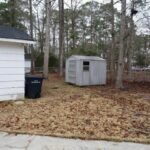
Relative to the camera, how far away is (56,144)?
15.8 ft

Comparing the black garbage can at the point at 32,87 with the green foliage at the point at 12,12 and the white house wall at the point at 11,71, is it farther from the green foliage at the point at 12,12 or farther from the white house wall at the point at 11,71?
the green foliage at the point at 12,12

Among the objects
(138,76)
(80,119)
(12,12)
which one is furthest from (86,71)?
(12,12)

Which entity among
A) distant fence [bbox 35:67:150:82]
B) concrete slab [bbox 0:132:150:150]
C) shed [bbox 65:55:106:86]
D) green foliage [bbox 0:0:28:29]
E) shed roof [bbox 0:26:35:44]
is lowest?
concrete slab [bbox 0:132:150:150]

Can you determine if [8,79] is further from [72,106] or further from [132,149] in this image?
[132,149]

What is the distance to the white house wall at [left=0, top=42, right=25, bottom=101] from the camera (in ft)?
30.7

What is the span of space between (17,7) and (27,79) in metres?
20.3

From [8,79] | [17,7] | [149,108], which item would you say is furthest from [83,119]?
[17,7]

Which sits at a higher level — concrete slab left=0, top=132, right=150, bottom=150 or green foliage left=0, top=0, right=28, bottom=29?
green foliage left=0, top=0, right=28, bottom=29

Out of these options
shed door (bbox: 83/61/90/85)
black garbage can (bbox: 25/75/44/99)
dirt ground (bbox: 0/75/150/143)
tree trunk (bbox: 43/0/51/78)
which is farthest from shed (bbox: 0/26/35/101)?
tree trunk (bbox: 43/0/51/78)

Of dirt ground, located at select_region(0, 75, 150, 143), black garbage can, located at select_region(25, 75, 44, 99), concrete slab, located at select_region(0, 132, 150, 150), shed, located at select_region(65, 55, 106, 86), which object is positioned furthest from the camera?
shed, located at select_region(65, 55, 106, 86)

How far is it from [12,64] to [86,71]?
6.21m

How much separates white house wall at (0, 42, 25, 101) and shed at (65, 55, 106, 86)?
5.46 metres

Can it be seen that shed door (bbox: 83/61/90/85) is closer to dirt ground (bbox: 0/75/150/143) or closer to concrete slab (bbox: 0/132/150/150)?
dirt ground (bbox: 0/75/150/143)

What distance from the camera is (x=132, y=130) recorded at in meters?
5.81
